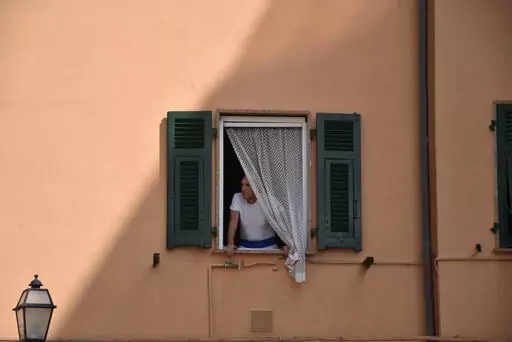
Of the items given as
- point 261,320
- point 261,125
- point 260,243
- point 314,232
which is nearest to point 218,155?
point 261,125

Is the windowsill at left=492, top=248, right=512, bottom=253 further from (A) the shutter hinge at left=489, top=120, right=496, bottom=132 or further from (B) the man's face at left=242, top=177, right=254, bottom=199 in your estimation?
(B) the man's face at left=242, top=177, right=254, bottom=199

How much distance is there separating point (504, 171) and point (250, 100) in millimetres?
2561

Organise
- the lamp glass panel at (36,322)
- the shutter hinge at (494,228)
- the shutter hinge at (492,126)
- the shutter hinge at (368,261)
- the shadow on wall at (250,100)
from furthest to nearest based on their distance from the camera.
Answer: the shutter hinge at (492,126) < the shutter hinge at (494,228) < the shutter hinge at (368,261) < the shadow on wall at (250,100) < the lamp glass panel at (36,322)

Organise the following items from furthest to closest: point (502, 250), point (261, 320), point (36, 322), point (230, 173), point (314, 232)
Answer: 1. point (230, 173)
2. point (314, 232)
3. point (502, 250)
4. point (261, 320)
5. point (36, 322)

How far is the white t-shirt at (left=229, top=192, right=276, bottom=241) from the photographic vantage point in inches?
439

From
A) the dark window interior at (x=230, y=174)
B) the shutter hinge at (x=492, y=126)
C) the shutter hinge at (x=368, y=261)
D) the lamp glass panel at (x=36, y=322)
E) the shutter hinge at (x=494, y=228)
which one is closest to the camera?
the lamp glass panel at (x=36, y=322)

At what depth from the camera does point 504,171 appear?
11.0 meters

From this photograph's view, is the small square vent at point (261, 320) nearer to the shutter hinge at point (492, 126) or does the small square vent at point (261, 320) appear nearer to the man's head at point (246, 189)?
the man's head at point (246, 189)

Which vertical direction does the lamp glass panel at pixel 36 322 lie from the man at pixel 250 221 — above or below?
below

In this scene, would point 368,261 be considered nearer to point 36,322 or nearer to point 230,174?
point 230,174

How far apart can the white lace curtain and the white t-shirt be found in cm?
12

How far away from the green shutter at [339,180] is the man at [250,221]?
55 centimetres

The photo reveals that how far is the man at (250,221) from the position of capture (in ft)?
36.4

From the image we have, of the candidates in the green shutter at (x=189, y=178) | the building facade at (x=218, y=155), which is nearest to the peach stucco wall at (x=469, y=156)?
the building facade at (x=218, y=155)
